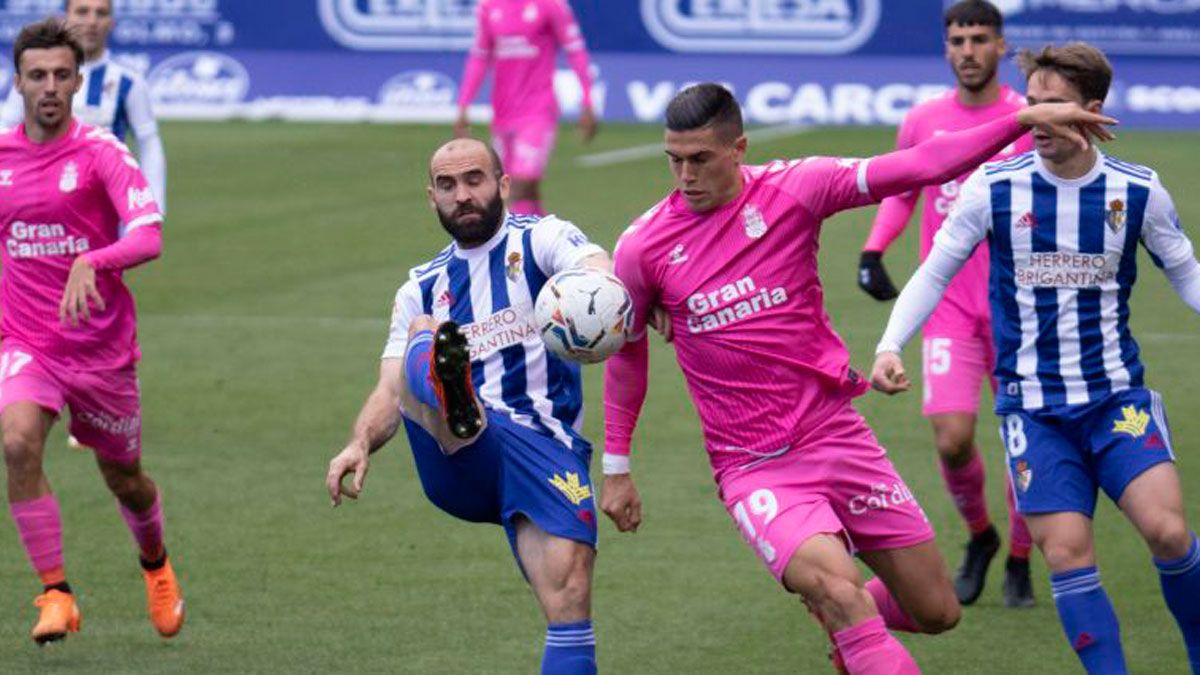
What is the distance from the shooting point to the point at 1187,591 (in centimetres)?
704

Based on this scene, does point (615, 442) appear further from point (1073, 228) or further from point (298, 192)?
point (298, 192)

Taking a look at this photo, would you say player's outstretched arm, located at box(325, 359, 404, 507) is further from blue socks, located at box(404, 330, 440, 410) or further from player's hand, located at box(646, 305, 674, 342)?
player's hand, located at box(646, 305, 674, 342)

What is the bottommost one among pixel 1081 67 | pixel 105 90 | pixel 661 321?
pixel 661 321

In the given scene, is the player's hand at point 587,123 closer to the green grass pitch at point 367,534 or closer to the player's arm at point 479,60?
the green grass pitch at point 367,534

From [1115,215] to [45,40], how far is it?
13.9ft

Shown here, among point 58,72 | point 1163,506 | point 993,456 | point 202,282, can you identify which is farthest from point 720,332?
point 202,282

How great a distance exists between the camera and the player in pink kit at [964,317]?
896 centimetres

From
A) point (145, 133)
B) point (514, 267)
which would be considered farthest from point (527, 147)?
point (514, 267)

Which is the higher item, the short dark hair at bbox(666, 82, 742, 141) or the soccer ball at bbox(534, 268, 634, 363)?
the short dark hair at bbox(666, 82, 742, 141)

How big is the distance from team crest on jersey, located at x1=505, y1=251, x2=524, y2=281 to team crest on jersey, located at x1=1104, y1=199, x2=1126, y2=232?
192 centimetres

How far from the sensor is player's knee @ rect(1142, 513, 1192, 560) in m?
6.82

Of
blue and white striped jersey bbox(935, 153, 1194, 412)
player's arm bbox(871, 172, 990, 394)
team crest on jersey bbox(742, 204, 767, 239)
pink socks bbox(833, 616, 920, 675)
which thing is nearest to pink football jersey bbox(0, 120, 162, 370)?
team crest on jersey bbox(742, 204, 767, 239)

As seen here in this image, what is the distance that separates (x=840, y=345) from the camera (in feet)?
23.0

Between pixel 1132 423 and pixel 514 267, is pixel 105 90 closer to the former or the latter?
pixel 514 267
